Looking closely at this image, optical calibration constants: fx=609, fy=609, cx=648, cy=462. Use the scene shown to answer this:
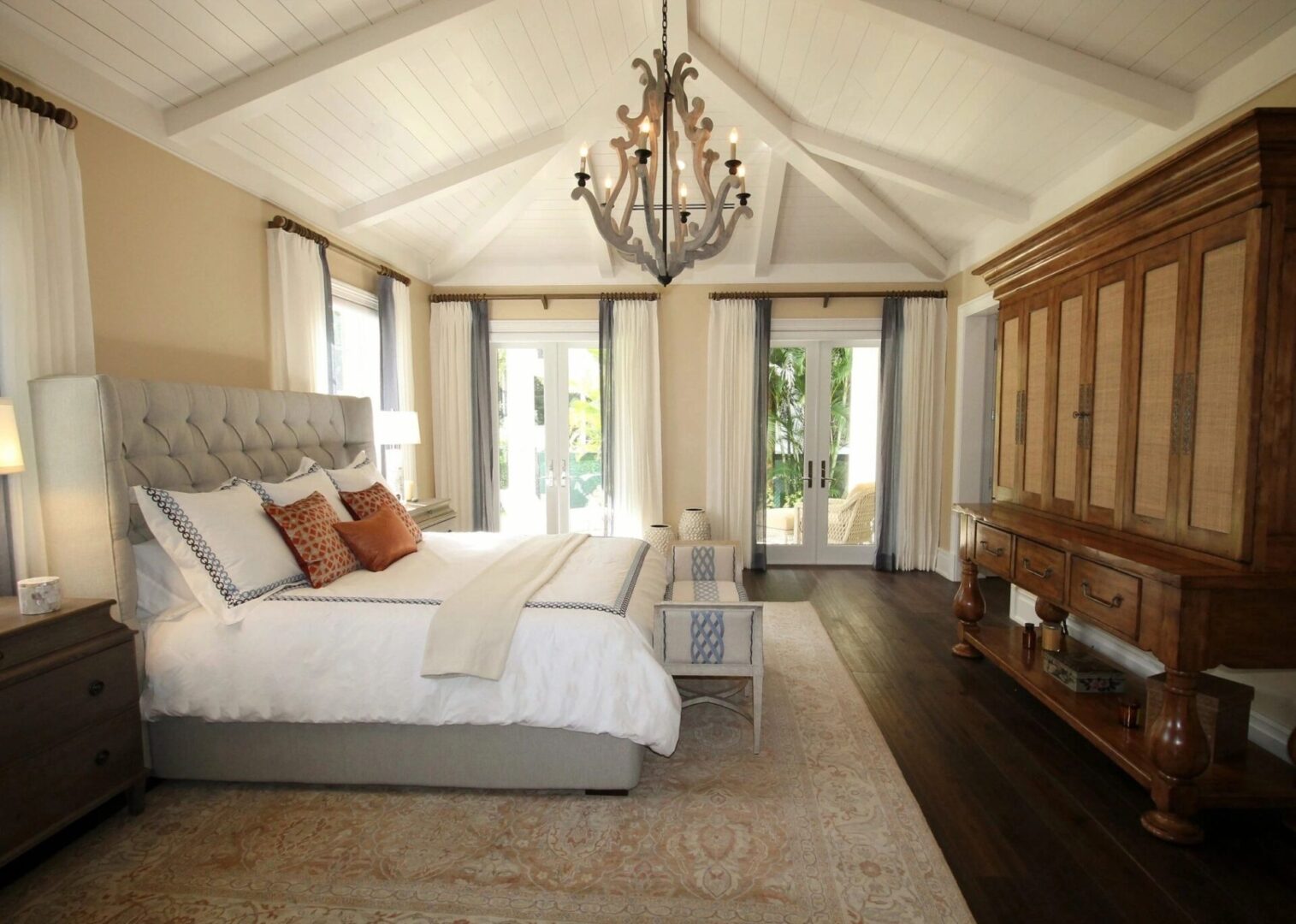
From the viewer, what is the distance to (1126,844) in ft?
6.51

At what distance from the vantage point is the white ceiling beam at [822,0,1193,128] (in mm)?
2660

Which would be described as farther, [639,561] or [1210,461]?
[639,561]

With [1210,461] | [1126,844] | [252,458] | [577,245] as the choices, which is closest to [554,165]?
[577,245]

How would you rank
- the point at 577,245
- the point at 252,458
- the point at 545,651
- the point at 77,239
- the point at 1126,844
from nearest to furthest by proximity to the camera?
the point at 1126,844
the point at 545,651
the point at 77,239
the point at 252,458
the point at 577,245

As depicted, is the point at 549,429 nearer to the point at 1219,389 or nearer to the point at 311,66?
the point at 311,66

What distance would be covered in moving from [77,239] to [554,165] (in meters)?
2.80

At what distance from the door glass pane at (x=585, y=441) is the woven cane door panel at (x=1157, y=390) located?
4.06 metres

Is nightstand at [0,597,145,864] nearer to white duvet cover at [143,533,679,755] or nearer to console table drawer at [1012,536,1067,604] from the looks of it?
white duvet cover at [143,533,679,755]

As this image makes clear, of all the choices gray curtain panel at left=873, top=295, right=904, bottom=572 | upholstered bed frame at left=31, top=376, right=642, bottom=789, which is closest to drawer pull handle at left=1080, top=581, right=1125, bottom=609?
upholstered bed frame at left=31, top=376, right=642, bottom=789

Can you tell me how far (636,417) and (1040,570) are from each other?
3.53 m

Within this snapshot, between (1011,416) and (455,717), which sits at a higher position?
(1011,416)

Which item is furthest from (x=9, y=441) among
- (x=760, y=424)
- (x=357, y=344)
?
(x=760, y=424)

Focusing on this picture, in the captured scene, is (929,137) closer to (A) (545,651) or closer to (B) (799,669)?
(B) (799,669)

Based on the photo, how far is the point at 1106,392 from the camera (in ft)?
8.30
